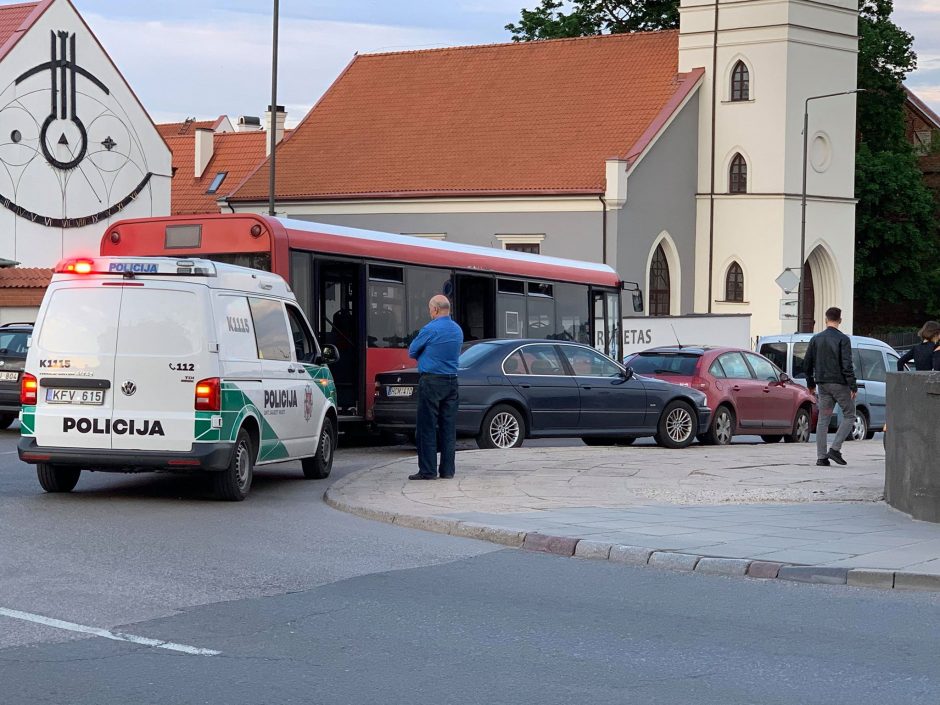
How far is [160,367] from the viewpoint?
1328cm

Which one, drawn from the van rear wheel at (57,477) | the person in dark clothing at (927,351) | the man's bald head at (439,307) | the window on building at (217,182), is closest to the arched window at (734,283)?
the window on building at (217,182)

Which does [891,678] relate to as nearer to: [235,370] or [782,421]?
[235,370]

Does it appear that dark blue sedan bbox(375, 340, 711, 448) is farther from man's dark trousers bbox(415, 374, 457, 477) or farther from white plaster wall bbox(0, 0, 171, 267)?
white plaster wall bbox(0, 0, 171, 267)

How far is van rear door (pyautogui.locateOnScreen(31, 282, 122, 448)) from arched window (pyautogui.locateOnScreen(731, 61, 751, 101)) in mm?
43379

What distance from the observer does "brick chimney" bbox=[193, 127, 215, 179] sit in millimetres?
68438

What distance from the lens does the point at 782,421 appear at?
989 inches

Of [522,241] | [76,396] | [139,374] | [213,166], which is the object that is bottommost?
[76,396]

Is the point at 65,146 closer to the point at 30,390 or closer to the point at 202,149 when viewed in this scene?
the point at 202,149

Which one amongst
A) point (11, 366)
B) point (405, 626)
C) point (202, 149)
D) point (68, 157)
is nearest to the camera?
point (405, 626)

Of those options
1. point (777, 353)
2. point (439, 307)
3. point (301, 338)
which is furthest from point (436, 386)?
point (777, 353)

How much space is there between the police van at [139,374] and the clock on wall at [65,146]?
1178 inches

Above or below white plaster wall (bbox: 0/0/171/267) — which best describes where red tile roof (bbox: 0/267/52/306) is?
below

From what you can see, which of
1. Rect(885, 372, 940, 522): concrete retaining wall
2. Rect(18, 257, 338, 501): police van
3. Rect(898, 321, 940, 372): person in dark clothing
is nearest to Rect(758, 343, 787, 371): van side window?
Rect(898, 321, 940, 372): person in dark clothing

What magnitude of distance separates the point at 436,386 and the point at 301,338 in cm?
155
